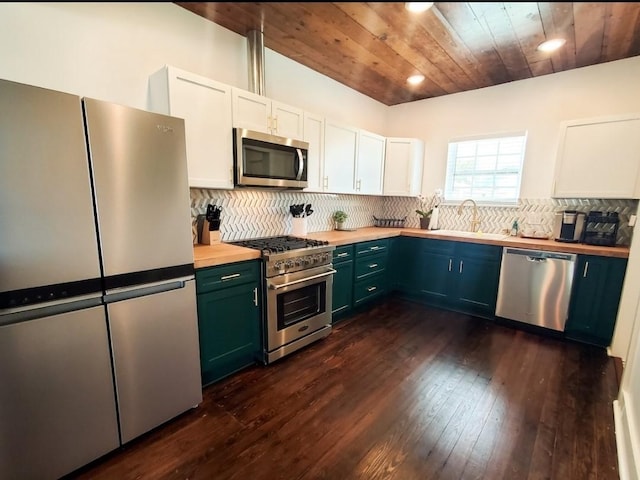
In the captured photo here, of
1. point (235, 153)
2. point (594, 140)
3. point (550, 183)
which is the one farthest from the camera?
point (550, 183)

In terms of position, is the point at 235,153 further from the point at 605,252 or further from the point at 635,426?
the point at 605,252

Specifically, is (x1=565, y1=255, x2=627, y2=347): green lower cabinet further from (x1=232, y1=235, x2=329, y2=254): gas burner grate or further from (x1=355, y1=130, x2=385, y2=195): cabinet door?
(x1=232, y1=235, x2=329, y2=254): gas burner grate

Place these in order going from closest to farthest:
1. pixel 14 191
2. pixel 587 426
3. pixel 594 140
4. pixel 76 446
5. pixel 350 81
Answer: pixel 14 191 → pixel 76 446 → pixel 587 426 → pixel 594 140 → pixel 350 81

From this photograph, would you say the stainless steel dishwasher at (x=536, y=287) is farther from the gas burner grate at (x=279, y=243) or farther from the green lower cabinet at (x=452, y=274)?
the gas burner grate at (x=279, y=243)

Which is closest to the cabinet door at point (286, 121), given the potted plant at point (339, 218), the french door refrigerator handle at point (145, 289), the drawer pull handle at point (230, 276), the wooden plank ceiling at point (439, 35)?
the wooden plank ceiling at point (439, 35)

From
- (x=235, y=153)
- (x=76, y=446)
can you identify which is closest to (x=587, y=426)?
(x=76, y=446)

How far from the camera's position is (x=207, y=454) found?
158 centimetres

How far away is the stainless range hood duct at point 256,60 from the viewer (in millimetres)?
2568

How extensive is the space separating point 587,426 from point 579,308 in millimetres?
1430

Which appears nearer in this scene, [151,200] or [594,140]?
[151,200]

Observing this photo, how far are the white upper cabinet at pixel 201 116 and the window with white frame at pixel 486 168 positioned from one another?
10.4 feet

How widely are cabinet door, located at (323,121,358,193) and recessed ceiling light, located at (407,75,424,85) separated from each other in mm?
859

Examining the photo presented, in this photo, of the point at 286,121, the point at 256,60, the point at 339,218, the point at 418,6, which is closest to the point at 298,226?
the point at 339,218

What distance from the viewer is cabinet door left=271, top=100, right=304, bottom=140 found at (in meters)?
2.64
